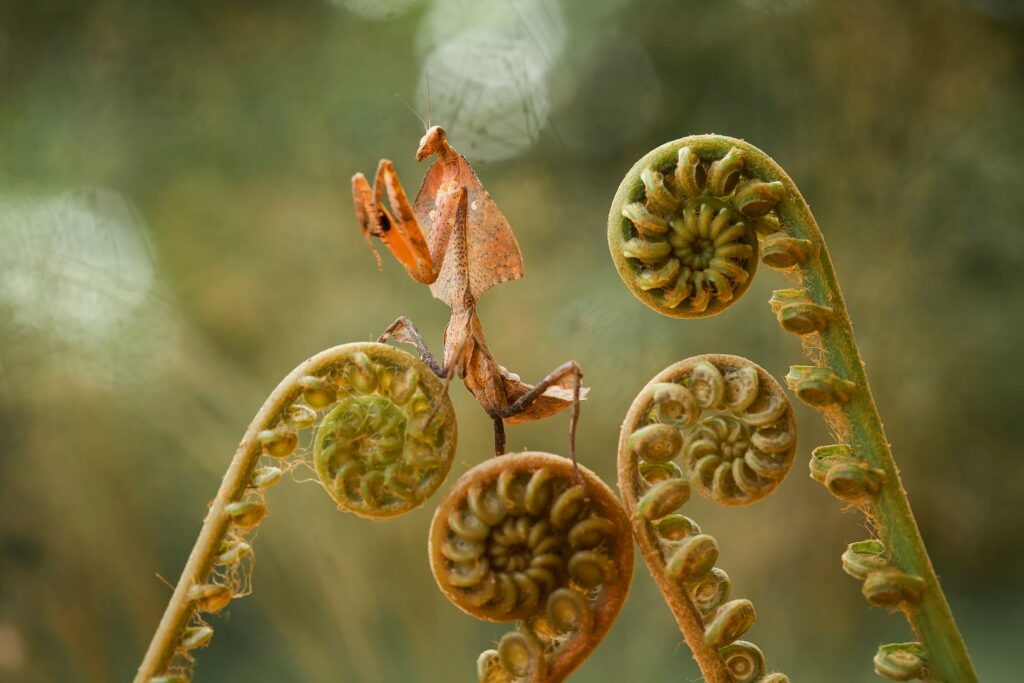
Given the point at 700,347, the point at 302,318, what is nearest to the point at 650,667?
the point at 700,347

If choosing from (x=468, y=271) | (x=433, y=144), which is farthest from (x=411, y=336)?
(x=433, y=144)

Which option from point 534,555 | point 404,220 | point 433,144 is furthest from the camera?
point 433,144

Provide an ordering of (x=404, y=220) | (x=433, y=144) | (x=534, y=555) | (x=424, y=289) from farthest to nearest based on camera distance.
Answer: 1. (x=424, y=289)
2. (x=433, y=144)
3. (x=404, y=220)
4. (x=534, y=555)

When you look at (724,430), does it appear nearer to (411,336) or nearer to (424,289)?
(411,336)

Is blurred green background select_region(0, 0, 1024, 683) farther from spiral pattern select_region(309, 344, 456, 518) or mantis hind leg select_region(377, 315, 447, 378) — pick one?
spiral pattern select_region(309, 344, 456, 518)

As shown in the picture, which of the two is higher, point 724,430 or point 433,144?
point 433,144

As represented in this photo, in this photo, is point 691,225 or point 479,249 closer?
point 691,225

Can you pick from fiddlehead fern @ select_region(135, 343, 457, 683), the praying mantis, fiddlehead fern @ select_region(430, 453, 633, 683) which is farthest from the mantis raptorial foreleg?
fiddlehead fern @ select_region(430, 453, 633, 683)
